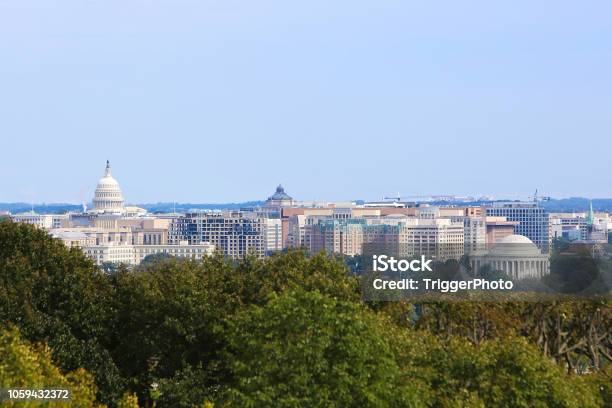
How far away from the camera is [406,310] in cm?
2733

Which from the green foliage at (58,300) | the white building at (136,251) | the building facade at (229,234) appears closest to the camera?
the green foliage at (58,300)

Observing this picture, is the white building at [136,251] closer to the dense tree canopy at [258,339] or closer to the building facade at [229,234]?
the building facade at [229,234]

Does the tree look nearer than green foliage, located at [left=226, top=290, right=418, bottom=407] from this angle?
Yes

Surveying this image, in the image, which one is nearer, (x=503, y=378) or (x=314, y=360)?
(x=314, y=360)

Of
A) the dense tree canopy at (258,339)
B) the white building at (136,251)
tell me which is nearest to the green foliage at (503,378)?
the dense tree canopy at (258,339)

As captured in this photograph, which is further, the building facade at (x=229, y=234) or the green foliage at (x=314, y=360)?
the building facade at (x=229, y=234)

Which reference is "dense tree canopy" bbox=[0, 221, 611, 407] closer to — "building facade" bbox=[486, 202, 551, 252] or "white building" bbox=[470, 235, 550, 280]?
"white building" bbox=[470, 235, 550, 280]

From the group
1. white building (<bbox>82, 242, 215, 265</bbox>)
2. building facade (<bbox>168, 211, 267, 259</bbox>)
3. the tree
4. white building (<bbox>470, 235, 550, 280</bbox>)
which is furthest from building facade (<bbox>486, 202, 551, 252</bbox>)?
the tree

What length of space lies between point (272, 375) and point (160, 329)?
4.54m

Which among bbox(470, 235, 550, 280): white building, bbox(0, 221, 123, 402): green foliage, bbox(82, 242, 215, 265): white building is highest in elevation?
bbox(470, 235, 550, 280): white building

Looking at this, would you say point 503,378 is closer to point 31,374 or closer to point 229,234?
point 31,374

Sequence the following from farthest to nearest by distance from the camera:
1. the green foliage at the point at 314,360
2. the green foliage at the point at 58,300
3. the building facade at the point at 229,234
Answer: the building facade at the point at 229,234, the green foliage at the point at 58,300, the green foliage at the point at 314,360

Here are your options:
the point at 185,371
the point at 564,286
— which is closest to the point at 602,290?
the point at 564,286

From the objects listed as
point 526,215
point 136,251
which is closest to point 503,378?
point 136,251
